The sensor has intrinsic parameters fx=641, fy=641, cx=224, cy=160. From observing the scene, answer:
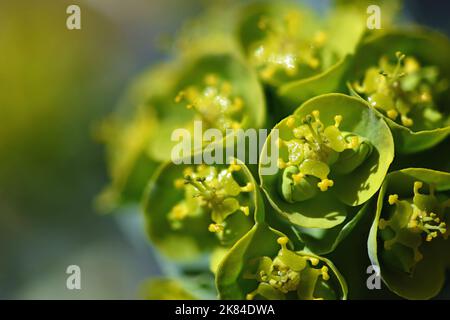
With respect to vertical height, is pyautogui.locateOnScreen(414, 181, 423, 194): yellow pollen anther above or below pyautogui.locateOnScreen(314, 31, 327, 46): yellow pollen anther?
below

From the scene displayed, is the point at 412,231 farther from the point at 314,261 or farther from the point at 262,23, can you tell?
the point at 262,23

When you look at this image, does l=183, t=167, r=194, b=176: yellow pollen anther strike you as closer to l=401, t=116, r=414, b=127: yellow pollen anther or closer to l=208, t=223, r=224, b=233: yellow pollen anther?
l=208, t=223, r=224, b=233: yellow pollen anther

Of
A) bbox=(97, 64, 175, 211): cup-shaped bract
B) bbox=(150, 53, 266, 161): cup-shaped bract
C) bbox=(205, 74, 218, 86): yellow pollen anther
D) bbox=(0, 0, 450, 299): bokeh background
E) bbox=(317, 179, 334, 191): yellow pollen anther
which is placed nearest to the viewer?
bbox=(317, 179, 334, 191): yellow pollen anther

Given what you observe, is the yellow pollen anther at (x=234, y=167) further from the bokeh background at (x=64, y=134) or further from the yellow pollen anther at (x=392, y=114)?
the bokeh background at (x=64, y=134)

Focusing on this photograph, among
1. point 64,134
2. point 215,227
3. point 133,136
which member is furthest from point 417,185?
point 64,134

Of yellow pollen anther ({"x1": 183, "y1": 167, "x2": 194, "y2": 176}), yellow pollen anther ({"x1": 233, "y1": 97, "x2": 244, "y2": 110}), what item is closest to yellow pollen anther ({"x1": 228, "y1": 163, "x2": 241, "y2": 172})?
yellow pollen anther ({"x1": 183, "y1": 167, "x2": 194, "y2": 176})

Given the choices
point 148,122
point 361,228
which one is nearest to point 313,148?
point 361,228
